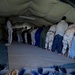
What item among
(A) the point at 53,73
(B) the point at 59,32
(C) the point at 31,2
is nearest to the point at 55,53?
(B) the point at 59,32

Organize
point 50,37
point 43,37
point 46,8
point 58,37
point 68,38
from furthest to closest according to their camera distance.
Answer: point 43,37, point 50,37, point 58,37, point 46,8, point 68,38

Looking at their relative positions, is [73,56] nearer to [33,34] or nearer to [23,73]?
[23,73]

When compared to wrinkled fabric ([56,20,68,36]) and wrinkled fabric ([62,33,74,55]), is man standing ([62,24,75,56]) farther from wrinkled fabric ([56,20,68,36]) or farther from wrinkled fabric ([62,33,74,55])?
wrinkled fabric ([56,20,68,36])

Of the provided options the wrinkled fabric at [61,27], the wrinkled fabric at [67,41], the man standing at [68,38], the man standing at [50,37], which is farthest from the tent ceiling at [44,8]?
the wrinkled fabric at [67,41]

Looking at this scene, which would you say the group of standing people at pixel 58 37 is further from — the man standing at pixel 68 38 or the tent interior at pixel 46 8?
the tent interior at pixel 46 8

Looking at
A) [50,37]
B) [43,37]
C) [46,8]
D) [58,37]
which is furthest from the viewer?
[43,37]

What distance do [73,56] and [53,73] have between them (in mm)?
1836

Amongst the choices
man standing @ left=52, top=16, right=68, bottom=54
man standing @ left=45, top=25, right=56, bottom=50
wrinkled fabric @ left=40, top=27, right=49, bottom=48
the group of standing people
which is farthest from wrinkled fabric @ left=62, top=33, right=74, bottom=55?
wrinkled fabric @ left=40, top=27, right=49, bottom=48

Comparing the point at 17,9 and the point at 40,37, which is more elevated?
the point at 17,9

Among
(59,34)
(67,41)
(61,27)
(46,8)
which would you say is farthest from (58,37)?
(46,8)

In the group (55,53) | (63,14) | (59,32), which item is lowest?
(55,53)

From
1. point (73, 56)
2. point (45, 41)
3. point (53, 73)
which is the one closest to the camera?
point (53, 73)

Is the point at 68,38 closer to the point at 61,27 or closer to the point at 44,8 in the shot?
the point at 61,27

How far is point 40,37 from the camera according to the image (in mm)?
7469
